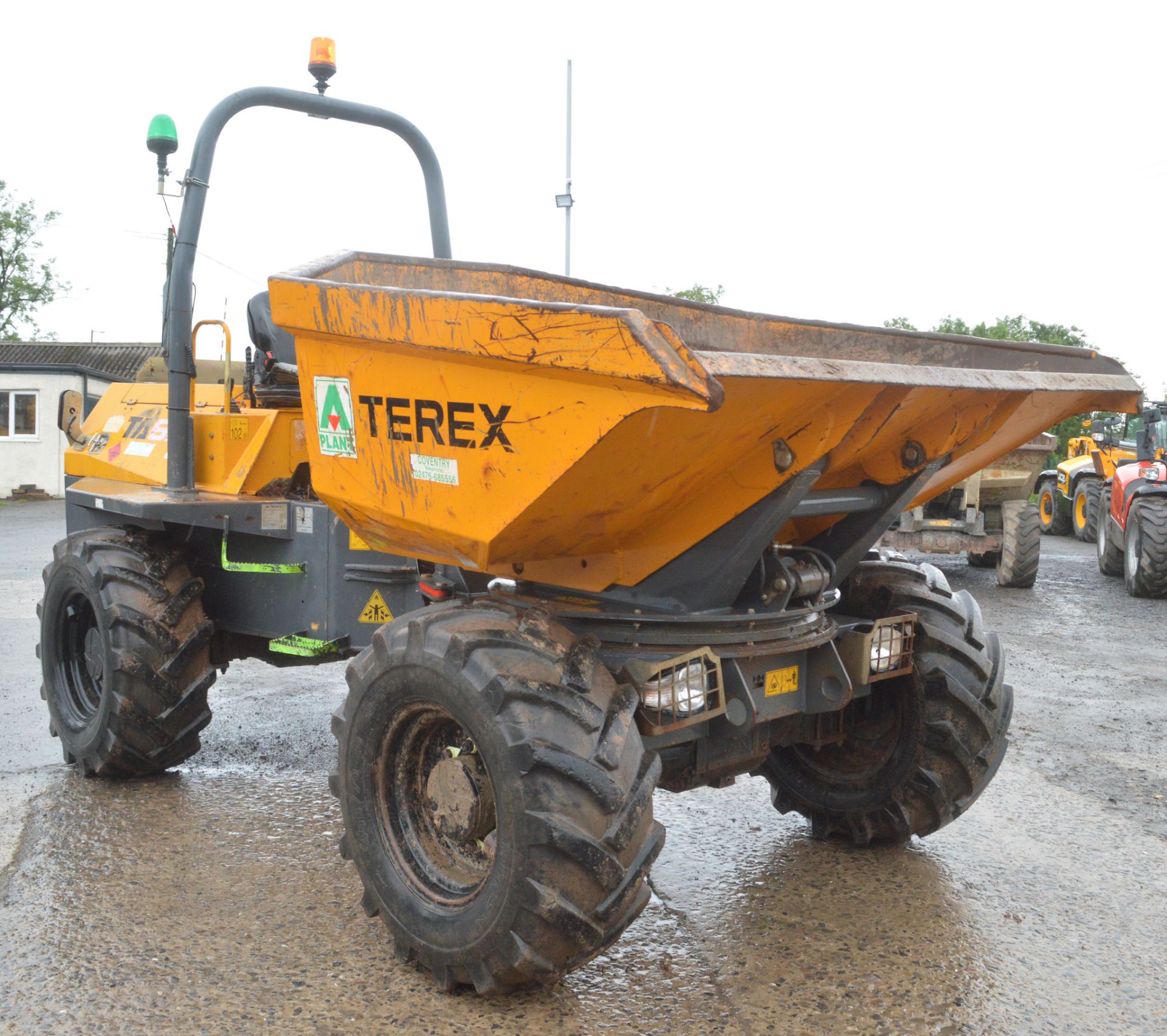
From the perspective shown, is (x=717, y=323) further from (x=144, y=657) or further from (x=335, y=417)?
(x=144, y=657)

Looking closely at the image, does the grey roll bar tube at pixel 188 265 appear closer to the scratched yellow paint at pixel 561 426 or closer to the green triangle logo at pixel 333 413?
the scratched yellow paint at pixel 561 426

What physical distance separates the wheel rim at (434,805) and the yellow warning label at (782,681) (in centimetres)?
91

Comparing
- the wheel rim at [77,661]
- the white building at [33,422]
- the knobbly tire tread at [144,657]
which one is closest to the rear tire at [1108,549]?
the knobbly tire tread at [144,657]

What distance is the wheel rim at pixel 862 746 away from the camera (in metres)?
4.02

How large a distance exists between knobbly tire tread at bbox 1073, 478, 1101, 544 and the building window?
24434mm

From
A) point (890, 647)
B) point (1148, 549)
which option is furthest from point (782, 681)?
point (1148, 549)

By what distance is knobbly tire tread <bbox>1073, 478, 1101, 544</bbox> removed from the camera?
16375 millimetres

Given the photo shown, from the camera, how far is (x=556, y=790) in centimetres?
275

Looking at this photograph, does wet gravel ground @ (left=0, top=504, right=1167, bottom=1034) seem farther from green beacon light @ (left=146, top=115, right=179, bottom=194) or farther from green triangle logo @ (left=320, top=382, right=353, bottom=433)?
green beacon light @ (left=146, top=115, right=179, bottom=194)

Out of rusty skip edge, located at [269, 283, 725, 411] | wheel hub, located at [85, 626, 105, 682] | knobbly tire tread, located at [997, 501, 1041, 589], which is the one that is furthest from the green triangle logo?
knobbly tire tread, located at [997, 501, 1041, 589]

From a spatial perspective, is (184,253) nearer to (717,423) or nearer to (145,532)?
(145,532)

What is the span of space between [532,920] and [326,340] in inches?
65.5

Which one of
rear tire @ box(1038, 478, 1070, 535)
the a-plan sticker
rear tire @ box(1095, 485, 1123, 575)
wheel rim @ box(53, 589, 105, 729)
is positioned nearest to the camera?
the a-plan sticker

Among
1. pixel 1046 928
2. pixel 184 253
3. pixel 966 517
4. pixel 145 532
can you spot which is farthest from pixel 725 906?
pixel 966 517
